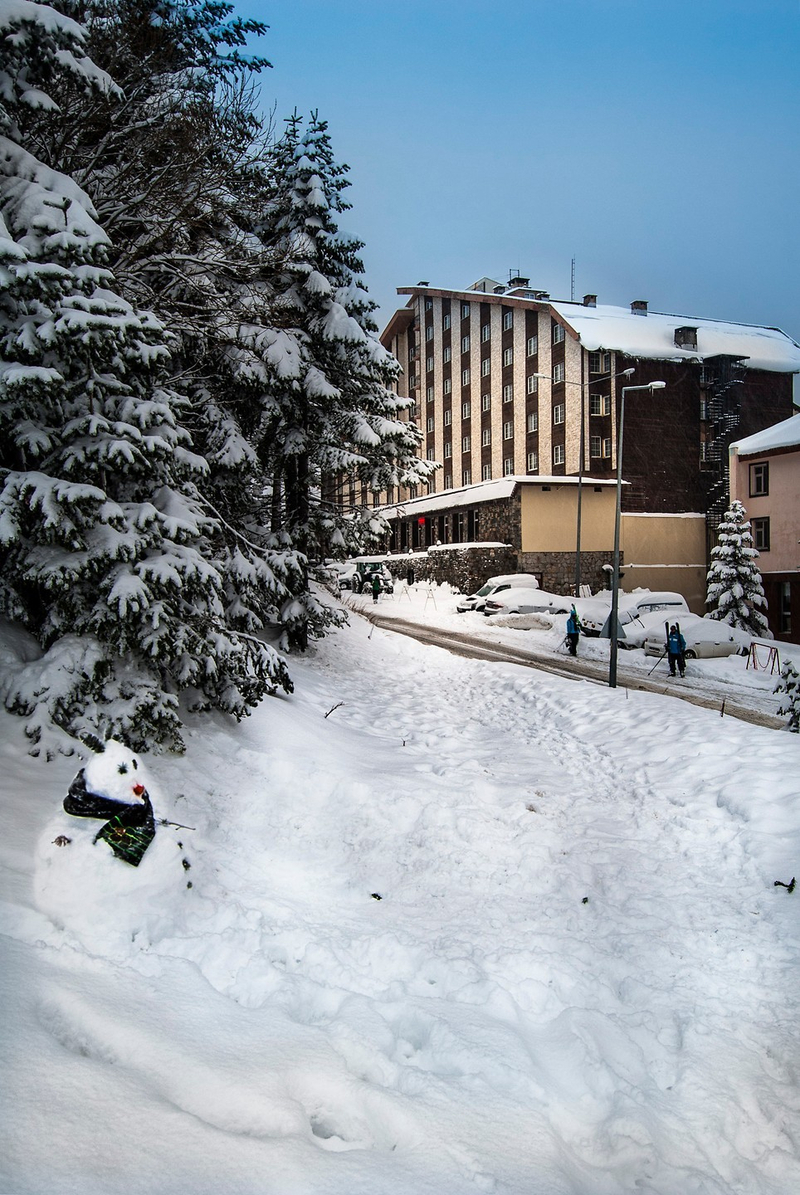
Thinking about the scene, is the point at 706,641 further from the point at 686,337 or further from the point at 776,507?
the point at 686,337

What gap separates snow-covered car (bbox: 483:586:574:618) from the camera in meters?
31.5

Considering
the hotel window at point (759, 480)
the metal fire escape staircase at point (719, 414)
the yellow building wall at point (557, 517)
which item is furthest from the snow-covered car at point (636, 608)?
the metal fire escape staircase at point (719, 414)

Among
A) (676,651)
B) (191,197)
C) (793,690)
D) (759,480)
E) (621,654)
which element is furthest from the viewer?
(759,480)

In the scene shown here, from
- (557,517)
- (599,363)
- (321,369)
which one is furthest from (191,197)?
(599,363)

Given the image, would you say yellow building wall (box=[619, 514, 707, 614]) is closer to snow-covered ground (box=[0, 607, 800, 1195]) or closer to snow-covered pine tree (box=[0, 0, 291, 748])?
snow-covered ground (box=[0, 607, 800, 1195])

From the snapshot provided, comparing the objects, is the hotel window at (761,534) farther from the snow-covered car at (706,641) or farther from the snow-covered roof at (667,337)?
the snow-covered roof at (667,337)

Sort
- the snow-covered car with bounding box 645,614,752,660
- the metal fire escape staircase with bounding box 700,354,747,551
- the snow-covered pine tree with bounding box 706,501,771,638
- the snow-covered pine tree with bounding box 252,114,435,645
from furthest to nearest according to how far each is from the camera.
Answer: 1. the metal fire escape staircase with bounding box 700,354,747,551
2. the snow-covered pine tree with bounding box 706,501,771,638
3. the snow-covered car with bounding box 645,614,752,660
4. the snow-covered pine tree with bounding box 252,114,435,645

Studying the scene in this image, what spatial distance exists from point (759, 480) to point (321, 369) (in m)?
25.0

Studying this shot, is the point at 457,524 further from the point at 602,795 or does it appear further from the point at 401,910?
the point at 401,910

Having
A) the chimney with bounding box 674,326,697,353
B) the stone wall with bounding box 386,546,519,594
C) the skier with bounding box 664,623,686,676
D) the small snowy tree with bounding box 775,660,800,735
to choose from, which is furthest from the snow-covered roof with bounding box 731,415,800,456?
the small snowy tree with bounding box 775,660,800,735

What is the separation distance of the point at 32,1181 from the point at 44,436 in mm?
5805

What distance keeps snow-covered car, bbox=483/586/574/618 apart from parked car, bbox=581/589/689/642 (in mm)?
2330

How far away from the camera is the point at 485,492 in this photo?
137ft

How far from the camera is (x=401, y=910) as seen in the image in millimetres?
6594
